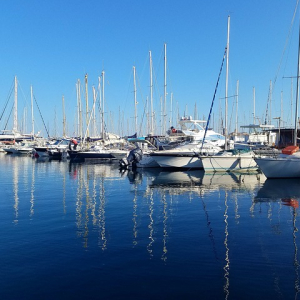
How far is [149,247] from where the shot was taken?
9125mm

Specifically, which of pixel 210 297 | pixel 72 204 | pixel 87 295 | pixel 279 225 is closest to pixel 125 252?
pixel 87 295

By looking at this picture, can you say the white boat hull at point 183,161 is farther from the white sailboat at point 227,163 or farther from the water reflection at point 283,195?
the water reflection at point 283,195

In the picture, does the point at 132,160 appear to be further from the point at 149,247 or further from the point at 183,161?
the point at 149,247

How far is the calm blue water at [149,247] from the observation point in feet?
22.1

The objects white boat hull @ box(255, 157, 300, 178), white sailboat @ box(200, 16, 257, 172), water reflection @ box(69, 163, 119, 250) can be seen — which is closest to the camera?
water reflection @ box(69, 163, 119, 250)

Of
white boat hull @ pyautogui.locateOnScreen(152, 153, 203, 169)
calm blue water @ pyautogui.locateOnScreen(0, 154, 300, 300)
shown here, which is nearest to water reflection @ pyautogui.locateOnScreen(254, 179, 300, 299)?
calm blue water @ pyautogui.locateOnScreen(0, 154, 300, 300)

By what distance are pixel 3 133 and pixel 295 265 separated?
9939 cm

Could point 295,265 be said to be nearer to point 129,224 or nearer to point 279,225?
point 279,225

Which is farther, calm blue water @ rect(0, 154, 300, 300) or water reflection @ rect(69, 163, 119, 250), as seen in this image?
water reflection @ rect(69, 163, 119, 250)

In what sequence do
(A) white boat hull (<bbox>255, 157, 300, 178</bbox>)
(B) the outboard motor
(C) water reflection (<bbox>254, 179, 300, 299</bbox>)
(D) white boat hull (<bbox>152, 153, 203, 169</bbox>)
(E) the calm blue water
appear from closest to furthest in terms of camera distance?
1. (E) the calm blue water
2. (C) water reflection (<bbox>254, 179, 300, 299</bbox>)
3. (A) white boat hull (<bbox>255, 157, 300, 178</bbox>)
4. (D) white boat hull (<bbox>152, 153, 203, 169</bbox>)
5. (B) the outboard motor

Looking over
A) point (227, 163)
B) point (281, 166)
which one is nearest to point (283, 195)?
point (281, 166)

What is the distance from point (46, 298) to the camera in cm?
634

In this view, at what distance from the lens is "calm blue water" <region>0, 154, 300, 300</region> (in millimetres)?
6738

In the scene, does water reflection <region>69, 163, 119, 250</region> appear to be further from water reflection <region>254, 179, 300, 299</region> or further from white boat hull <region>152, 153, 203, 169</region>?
white boat hull <region>152, 153, 203, 169</region>
